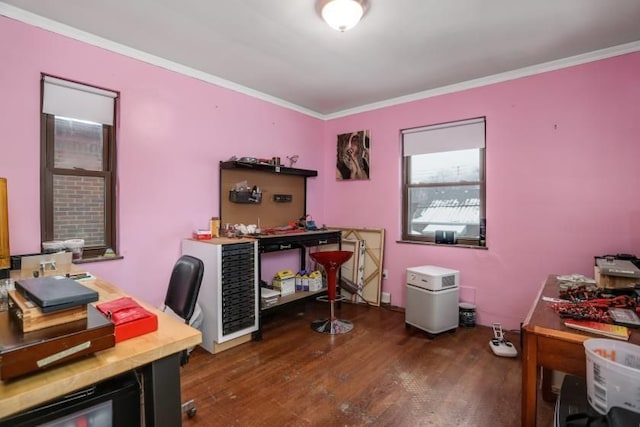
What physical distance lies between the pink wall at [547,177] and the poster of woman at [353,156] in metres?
0.65

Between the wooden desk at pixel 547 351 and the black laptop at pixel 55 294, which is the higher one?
the black laptop at pixel 55 294

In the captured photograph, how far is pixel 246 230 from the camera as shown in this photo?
3357 mm

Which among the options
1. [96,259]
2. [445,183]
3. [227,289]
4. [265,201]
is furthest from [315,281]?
[96,259]

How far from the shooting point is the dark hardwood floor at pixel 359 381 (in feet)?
6.40

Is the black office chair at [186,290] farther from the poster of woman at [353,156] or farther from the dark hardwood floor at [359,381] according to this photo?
the poster of woman at [353,156]

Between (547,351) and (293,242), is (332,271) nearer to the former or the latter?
(293,242)

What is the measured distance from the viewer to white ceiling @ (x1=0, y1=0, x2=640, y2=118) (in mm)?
2160

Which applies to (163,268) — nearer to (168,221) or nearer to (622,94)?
(168,221)

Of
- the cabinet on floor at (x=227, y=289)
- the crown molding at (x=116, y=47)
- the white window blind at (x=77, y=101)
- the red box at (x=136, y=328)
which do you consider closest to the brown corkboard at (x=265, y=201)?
the cabinet on floor at (x=227, y=289)

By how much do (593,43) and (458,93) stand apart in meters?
1.15

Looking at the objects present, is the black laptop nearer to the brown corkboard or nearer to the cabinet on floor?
the cabinet on floor

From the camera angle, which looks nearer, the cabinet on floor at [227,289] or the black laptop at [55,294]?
the black laptop at [55,294]

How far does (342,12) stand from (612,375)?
2275 millimetres

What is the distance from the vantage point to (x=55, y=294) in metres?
0.97
